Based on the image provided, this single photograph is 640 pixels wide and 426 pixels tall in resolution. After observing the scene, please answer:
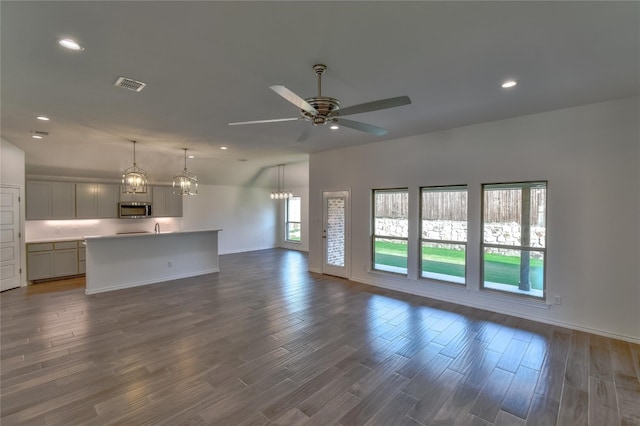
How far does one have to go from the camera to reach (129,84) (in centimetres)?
307

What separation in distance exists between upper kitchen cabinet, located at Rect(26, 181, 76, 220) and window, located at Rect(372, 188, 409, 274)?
7.34 metres

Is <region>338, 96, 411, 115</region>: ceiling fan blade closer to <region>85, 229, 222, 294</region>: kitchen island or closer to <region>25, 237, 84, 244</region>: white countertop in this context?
<region>85, 229, 222, 294</region>: kitchen island

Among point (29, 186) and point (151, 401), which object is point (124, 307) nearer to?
point (151, 401)

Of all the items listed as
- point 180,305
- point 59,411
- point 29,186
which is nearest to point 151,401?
point 59,411

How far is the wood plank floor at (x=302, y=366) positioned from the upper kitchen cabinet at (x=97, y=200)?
9.73ft


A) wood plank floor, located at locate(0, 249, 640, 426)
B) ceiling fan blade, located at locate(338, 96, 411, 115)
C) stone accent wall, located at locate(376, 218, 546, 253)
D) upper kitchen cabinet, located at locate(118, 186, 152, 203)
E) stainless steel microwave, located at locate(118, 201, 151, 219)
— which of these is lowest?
wood plank floor, located at locate(0, 249, 640, 426)

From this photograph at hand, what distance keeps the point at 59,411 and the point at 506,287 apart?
5534 mm

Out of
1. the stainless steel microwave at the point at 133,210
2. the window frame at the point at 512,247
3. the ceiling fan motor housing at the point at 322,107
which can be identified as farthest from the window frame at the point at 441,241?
the stainless steel microwave at the point at 133,210

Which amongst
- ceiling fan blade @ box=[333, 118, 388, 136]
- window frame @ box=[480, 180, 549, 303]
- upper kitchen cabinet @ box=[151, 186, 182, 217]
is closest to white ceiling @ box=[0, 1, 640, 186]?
ceiling fan blade @ box=[333, 118, 388, 136]

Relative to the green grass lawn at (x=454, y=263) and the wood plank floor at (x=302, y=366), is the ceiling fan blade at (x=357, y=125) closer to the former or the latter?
the wood plank floor at (x=302, y=366)

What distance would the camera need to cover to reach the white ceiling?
196 cm

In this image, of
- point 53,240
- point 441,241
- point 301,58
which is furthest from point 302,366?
point 53,240

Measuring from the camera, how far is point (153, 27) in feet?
6.89

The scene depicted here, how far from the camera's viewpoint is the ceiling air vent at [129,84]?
2979 mm
